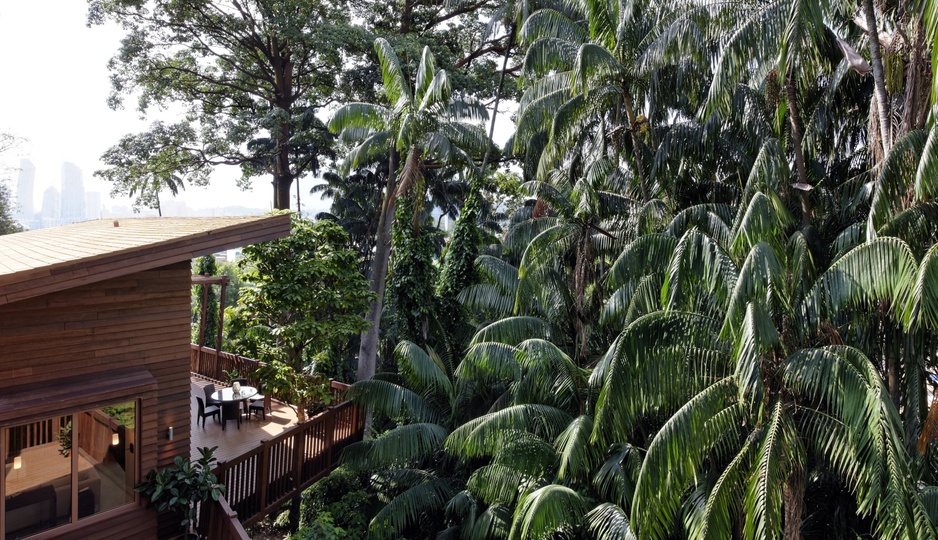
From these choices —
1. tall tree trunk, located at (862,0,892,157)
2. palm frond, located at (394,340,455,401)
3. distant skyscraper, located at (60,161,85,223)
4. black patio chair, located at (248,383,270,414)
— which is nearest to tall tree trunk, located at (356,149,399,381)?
black patio chair, located at (248,383,270,414)

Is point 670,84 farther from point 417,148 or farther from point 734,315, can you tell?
point 734,315

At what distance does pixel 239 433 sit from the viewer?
10867 mm

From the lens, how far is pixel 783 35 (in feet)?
27.3

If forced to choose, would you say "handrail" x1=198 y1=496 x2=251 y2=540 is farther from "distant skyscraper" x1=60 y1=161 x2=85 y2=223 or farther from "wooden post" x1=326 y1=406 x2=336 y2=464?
"distant skyscraper" x1=60 y1=161 x2=85 y2=223

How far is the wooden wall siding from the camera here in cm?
658

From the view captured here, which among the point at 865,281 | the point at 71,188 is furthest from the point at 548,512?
the point at 71,188

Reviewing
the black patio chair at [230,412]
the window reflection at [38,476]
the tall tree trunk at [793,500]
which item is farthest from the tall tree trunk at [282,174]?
the tall tree trunk at [793,500]

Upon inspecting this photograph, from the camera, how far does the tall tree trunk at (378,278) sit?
667 inches

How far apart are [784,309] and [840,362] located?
86cm

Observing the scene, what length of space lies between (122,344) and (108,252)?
145cm

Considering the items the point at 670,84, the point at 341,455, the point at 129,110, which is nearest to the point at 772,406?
the point at 341,455

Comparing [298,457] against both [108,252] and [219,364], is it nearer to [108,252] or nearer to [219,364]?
[108,252]

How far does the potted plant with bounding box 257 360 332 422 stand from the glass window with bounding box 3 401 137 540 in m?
3.39

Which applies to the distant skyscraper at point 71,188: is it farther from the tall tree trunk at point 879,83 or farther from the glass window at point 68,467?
the tall tree trunk at point 879,83
